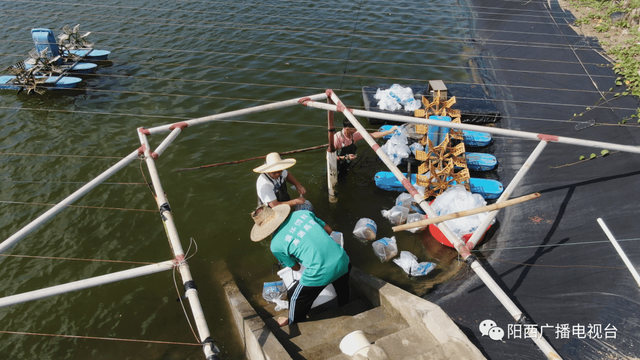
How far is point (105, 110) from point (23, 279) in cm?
637

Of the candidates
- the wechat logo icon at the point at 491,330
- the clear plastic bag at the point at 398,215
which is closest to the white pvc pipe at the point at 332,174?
the clear plastic bag at the point at 398,215

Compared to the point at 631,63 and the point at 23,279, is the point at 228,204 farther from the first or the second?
the point at 631,63

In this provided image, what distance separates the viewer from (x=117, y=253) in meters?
7.61

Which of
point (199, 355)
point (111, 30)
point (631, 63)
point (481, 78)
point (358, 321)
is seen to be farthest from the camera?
point (111, 30)

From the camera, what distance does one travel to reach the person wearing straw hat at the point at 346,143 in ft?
26.5

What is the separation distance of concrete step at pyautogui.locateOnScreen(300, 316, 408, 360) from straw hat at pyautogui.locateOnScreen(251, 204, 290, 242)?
1.67 m

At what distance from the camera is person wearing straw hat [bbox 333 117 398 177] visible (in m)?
8.07

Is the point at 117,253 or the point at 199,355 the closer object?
the point at 199,355

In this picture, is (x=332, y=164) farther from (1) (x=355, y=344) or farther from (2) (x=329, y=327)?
(1) (x=355, y=344)

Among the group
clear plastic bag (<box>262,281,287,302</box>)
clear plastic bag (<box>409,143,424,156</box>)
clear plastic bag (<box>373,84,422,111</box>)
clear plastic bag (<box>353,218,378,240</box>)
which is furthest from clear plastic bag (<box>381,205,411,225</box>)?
clear plastic bag (<box>373,84,422,111</box>)

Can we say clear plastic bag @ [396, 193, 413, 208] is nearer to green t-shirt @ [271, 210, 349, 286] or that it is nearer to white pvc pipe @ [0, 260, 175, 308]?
green t-shirt @ [271, 210, 349, 286]

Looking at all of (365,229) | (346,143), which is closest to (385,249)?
(365,229)

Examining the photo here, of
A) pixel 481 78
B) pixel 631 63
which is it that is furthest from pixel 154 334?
pixel 631 63

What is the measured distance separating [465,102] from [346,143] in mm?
4740
